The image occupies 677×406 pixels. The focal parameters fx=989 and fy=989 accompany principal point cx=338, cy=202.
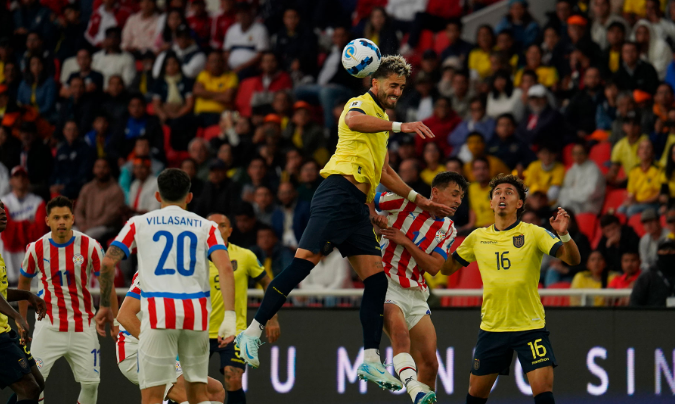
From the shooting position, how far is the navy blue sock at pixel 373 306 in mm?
7961

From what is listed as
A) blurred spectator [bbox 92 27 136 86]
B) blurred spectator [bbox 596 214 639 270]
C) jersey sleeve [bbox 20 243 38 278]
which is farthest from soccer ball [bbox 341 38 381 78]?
blurred spectator [bbox 92 27 136 86]

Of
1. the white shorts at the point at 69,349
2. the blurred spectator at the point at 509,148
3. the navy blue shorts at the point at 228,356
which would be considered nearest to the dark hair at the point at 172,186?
the white shorts at the point at 69,349

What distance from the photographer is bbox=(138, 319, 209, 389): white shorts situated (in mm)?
7000

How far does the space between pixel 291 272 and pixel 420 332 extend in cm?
154

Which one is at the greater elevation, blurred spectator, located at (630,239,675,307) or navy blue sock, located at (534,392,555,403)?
blurred spectator, located at (630,239,675,307)

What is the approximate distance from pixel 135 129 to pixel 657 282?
28.3ft

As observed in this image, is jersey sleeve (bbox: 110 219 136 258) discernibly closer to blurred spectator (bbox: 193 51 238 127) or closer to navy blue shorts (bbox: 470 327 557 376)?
navy blue shorts (bbox: 470 327 557 376)

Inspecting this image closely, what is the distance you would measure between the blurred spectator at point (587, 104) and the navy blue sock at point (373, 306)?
23.1 ft

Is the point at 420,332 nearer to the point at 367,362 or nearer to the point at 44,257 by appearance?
the point at 367,362

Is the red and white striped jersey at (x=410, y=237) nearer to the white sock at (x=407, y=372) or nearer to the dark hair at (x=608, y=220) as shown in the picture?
the white sock at (x=407, y=372)

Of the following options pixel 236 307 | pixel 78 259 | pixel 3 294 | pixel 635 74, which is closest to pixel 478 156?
pixel 635 74

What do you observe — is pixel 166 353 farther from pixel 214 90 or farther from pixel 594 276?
pixel 214 90

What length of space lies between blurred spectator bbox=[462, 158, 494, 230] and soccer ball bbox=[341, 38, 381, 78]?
5.59 meters

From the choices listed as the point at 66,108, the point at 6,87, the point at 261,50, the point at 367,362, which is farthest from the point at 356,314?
the point at 6,87
